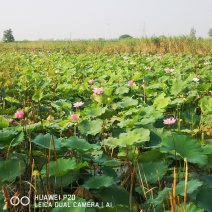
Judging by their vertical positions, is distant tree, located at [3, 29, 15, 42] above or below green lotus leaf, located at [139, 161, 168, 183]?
above

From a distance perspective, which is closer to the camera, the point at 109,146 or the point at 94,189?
the point at 94,189

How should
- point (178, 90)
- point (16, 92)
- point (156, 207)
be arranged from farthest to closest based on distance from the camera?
point (16, 92)
point (178, 90)
point (156, 207)

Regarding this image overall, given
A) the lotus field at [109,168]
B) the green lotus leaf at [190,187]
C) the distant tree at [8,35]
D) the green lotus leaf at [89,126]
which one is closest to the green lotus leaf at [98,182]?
the lotus field at [109,168]

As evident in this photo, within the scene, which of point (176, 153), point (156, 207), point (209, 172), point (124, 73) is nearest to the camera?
point (156, 207)

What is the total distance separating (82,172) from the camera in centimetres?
159

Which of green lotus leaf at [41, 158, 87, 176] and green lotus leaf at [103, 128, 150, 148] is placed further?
green lotus leaf at [103, 128, 150, 148]

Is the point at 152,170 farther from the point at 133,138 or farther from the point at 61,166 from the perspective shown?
the point at 61,166

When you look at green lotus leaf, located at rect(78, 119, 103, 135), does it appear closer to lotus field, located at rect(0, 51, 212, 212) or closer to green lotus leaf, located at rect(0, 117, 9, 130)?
lotus field, located at rect(0, 51, 212, 212)

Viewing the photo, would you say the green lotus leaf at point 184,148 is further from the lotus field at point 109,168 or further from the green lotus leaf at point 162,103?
the green lotus leaf at point 162,103

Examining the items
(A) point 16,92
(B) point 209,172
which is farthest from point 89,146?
(A) point 16,92

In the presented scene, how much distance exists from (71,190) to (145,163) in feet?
1.22

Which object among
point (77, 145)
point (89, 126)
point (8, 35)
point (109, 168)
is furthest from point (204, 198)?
point (8, 35)

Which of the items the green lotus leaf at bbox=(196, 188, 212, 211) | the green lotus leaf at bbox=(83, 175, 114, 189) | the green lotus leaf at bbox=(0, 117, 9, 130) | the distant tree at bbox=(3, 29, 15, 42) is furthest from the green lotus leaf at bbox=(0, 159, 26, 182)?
the distant tree at bbox=(3, 29, 15, 42)

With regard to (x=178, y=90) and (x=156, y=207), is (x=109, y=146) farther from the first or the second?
(x=178, y=90)
